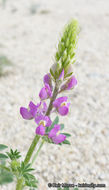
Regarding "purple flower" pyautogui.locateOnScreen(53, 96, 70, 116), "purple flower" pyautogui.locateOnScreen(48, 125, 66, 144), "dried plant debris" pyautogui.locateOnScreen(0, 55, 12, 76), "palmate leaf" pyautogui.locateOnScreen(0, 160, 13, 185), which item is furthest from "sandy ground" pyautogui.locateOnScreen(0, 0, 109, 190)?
"palmate leaf" pyautogui.locateOnScreen(0, 160, 13, 185)

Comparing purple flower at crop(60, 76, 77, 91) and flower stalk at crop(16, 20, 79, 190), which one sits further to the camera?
purple flower at crop(60, 76, 77, 91)

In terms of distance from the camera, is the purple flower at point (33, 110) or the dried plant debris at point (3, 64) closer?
the purple flower at point (33, 110)

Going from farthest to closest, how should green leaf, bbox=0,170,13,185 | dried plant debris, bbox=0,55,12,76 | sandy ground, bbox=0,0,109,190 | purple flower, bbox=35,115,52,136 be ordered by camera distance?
dried plant debris, bbox=0,55,12,76 → sandy ground, bbox=0,0,109,190 → purple flower, bbox=35,115,52,136 → green leaf, bbox=0,170,13,185

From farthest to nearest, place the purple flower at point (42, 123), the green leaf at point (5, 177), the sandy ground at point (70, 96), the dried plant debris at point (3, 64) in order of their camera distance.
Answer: the dried plant debris at point (3, 64) < the sandy ground at point (70, 96) < the purple flower at point (42, 123) < the green leaf at point (5, 177)

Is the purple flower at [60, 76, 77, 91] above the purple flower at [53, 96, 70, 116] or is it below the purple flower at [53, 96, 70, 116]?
above

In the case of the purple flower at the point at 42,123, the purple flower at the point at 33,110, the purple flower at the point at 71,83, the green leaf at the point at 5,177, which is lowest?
the green leaf at the point at 5,177

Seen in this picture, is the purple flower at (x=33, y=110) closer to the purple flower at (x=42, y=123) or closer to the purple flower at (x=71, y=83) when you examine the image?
the purple flower at (x=42, y=123)

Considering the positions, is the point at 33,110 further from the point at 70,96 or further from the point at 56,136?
the point at 70,96

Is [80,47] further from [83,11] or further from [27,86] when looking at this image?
[83,11]

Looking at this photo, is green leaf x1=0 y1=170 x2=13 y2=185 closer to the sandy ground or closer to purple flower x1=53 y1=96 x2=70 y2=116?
purple flower x1=53 y1=96 x2=70 y2=116

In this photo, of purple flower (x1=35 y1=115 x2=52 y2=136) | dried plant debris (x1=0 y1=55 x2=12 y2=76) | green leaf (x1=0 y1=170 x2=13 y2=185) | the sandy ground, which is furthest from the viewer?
dried plant debris (x1=0 y1=55 x2=12 y2=76)

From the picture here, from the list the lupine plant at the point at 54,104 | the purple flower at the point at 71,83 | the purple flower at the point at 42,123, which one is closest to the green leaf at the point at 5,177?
the lupine plant at the point at 54,104
